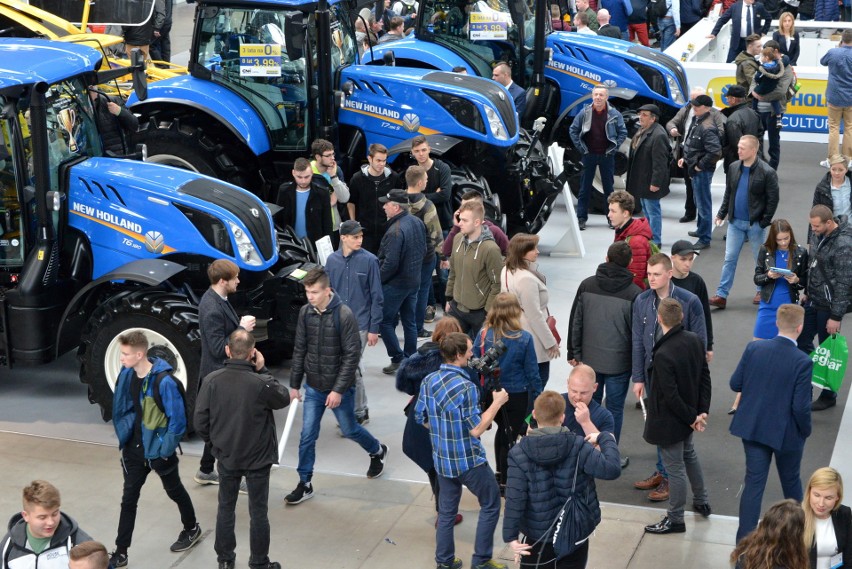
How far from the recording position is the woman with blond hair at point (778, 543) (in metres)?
5.50

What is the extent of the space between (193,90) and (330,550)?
554 centimetres

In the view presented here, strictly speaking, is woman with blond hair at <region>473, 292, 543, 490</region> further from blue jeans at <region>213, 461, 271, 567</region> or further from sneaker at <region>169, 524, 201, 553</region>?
sneaker at <region>169, 524, 201, 553</region>

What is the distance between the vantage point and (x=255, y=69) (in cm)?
1159

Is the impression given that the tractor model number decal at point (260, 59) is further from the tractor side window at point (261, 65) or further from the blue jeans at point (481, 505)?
the blue jeans at point (481, 505)

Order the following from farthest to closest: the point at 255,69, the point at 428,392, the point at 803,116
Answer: the point at 803,116
the point at 255,69
the point at 428,392

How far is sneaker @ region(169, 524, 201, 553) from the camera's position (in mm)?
7574

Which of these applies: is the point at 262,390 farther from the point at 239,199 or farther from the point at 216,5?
the point at 216,5

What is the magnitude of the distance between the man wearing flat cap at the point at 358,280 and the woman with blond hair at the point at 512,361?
4.70ft

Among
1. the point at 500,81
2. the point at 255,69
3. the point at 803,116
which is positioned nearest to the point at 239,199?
the point at 255,69

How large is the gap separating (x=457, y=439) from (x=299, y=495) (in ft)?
5.49

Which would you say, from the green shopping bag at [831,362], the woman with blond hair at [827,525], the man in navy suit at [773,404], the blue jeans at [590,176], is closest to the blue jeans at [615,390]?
the man in navy suit at [773,404]

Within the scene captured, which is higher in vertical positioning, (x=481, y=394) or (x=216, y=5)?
(x=216, y=5)

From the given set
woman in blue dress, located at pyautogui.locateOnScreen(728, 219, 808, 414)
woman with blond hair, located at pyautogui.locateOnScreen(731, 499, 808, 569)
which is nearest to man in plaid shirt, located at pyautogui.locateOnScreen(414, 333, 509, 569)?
woman with blond hair, located at pyautogui.locateOnScreen(731, 499, 808, 569)

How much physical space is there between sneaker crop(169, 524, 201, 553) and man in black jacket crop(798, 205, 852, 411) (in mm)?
4658
